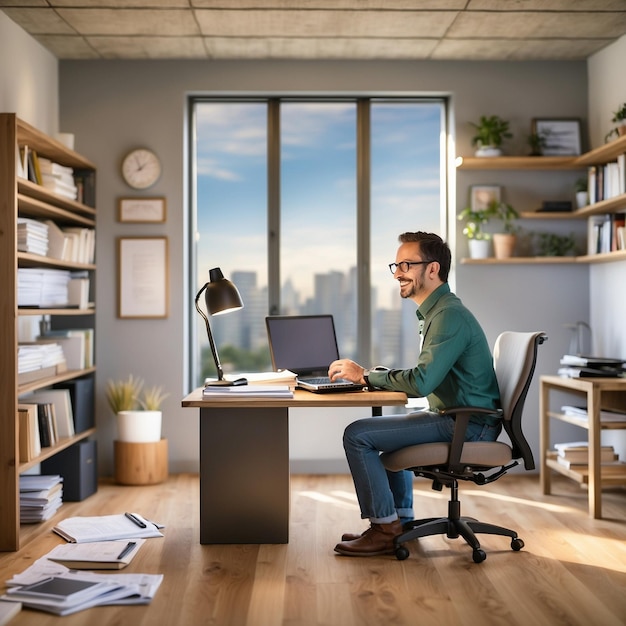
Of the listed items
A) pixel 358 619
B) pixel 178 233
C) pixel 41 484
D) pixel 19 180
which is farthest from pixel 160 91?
pixel 358 619

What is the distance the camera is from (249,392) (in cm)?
345

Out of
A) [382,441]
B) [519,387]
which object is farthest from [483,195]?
[382,441]

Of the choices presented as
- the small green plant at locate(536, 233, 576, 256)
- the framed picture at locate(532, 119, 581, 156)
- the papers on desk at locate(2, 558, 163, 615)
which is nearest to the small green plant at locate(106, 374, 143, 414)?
the papers on desk at locate(2, 558, 163, 615)

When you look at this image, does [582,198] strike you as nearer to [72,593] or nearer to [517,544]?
[517,544]

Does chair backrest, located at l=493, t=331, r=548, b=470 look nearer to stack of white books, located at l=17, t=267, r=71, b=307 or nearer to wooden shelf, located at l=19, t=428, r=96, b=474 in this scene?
wooden shelf, located at l=19, t=428, r=96, b=474

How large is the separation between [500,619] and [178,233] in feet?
11.2

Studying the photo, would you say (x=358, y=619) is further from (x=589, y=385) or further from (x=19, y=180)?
(x=19, y=180)

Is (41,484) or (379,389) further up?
(379,389)

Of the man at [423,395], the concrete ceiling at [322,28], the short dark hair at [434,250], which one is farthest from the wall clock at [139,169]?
the man at [423,395]

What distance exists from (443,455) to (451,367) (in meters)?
0.37

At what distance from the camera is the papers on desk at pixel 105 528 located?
385 centimetres

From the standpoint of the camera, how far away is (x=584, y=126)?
5488 millimetres

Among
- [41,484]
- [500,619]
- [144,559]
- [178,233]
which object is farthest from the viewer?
[178,233]

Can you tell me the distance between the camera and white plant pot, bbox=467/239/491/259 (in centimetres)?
533
